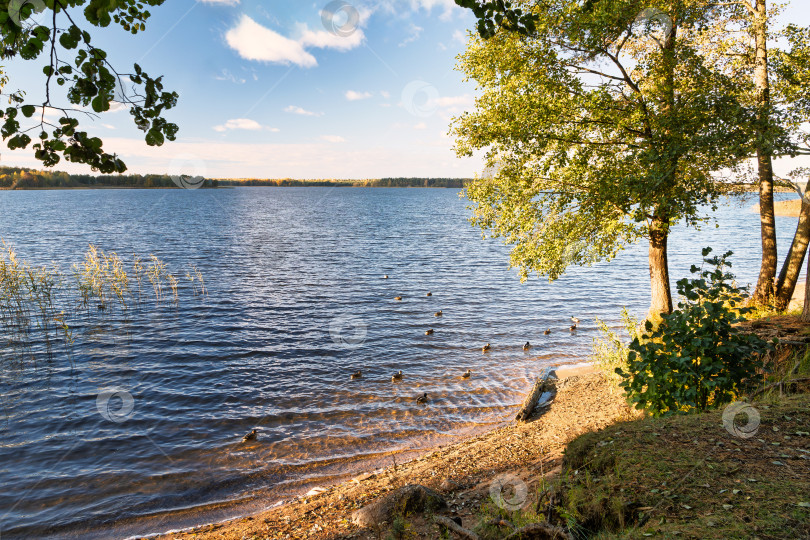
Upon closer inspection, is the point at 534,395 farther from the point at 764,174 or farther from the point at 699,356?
the point at 764,174

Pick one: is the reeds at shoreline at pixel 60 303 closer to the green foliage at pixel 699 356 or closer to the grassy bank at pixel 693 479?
the grassy bank at pixel 693 479

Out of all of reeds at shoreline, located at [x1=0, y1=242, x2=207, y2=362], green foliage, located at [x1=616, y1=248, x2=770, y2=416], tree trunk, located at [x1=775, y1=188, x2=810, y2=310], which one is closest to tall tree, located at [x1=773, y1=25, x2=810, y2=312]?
tree trunk, located at [x1=775, y1=188, x2=810, y2=310]

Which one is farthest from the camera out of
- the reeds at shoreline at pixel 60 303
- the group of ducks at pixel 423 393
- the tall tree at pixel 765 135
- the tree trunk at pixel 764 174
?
the reeds at shoreline at pixel 60 303

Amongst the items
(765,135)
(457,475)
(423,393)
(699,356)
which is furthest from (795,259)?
(457,475)

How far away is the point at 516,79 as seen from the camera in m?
14.5

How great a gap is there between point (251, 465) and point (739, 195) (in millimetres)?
16910

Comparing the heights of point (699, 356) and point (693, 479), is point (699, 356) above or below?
above

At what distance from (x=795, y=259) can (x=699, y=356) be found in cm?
1094

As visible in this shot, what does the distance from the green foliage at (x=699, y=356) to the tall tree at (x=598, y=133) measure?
Answer: 5449 mm

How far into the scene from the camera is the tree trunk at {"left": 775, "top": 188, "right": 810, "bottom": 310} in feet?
45.3

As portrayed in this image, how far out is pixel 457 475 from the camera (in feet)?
29.6

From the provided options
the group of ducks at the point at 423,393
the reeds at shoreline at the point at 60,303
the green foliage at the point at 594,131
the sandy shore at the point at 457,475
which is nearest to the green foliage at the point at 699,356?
the sandy shore at the point at 457,475

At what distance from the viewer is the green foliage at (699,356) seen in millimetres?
6488

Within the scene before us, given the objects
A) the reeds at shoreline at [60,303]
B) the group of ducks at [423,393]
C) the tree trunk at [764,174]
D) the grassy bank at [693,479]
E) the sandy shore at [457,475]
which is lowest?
the group of ducks at [423,393]
